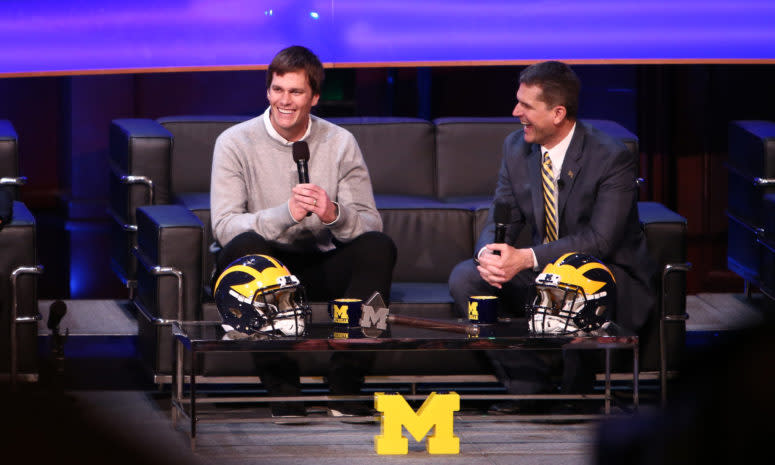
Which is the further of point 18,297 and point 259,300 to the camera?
point 18,297

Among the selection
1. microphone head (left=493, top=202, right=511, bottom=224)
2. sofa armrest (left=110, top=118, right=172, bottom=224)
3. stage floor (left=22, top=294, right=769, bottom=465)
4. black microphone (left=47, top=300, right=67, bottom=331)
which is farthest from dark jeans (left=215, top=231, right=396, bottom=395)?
black microphone (left=47, top=300, right=67, bottom=331)

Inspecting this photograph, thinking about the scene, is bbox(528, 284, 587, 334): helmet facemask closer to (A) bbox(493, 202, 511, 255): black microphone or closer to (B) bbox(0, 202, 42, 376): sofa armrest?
(A) bbox(493, 202, 511, 255): black microphone

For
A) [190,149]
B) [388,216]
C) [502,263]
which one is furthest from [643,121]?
[502,263]

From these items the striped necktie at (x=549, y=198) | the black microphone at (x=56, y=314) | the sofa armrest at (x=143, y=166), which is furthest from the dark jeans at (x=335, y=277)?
the black microphone at (x=56, y=314)

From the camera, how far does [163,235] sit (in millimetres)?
3414

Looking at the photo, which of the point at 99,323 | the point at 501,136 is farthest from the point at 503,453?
the point at 99,323

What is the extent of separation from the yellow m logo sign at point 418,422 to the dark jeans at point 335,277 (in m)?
0.34

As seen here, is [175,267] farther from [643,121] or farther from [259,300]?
[643,121]

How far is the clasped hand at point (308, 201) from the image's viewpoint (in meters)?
3.28

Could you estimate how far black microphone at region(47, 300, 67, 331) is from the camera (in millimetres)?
3906

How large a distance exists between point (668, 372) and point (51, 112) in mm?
4852

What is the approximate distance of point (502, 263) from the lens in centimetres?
333

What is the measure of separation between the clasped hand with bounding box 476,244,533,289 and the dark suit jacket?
0.17 ft

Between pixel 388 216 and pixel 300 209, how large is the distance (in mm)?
763
